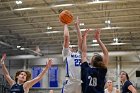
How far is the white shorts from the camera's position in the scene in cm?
416

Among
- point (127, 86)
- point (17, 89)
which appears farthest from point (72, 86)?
point (127, 86)

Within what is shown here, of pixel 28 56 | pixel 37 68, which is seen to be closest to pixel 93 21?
pixel 28 56

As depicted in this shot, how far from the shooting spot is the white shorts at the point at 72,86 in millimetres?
4158

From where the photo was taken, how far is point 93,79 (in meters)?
3.97

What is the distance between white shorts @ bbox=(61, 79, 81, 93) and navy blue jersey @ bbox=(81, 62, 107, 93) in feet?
0.51

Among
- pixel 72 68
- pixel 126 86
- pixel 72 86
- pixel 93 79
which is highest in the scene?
pixel 72 68

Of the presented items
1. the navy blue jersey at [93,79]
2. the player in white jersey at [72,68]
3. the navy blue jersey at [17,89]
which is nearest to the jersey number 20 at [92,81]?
the navy blue jersey at [93,79]

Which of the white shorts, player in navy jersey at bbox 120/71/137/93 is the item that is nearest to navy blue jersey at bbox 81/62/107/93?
the white shorts

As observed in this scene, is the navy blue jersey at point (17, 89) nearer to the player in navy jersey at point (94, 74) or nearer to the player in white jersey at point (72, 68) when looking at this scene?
the player in white jersey at point (72, 68)

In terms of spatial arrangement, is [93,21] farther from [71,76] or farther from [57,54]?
[71,76]

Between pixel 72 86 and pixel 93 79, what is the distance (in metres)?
0.40

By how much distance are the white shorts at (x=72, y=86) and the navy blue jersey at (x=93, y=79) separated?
155 mm

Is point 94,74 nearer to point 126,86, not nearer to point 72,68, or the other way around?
point 72,68

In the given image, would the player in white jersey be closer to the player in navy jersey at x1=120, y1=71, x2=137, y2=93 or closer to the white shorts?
the white shorts
